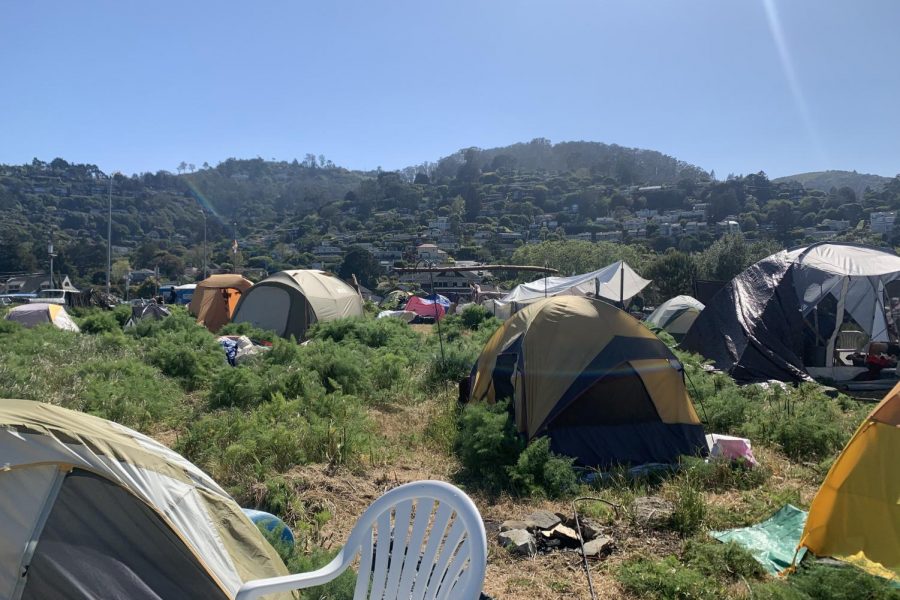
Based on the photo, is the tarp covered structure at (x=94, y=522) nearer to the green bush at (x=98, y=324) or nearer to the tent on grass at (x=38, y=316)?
the green bush at (x=98, y=324)

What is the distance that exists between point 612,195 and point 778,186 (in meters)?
30.1

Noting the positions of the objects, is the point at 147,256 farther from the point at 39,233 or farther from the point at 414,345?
the point at 414,345

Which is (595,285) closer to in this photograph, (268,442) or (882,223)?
(268,442)

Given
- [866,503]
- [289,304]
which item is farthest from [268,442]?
[289,304]

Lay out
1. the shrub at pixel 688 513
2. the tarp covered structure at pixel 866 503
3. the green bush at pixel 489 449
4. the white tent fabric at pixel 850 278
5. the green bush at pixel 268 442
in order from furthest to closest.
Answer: the white tent fabric at pixel 850 278, the green bush at pixel 489 449, the green bush at pixel 268 442, the shrub at pixel 688 513, the tarp covered structure at pixel 866 503

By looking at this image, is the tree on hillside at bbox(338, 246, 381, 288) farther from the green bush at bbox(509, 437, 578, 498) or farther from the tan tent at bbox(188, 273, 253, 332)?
the green bush at bbox(509, 437, 578, 498)

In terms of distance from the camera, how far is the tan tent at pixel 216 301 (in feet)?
63.3

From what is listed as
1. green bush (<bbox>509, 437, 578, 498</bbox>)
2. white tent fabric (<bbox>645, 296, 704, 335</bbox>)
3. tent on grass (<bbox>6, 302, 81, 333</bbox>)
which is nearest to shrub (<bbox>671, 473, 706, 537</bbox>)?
green bush (<bbox>509, 437, 578, 498</bbox>)

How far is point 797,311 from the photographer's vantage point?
11516 millimetres

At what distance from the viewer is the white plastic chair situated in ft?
7.58

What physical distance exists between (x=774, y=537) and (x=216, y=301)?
17.6 metres

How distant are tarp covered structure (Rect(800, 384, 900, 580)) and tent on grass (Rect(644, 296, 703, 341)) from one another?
14022 mm

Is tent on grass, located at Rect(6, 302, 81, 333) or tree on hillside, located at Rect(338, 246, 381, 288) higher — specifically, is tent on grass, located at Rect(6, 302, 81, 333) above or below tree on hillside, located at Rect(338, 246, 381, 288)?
above

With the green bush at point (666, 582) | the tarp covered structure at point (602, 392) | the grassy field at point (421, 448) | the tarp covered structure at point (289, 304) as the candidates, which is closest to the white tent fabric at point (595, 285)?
the tarp covered structure at point (289, 304)
